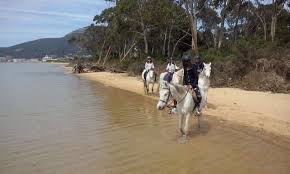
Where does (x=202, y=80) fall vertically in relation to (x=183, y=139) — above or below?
above

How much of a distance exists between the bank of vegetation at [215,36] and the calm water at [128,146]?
7.74 metres

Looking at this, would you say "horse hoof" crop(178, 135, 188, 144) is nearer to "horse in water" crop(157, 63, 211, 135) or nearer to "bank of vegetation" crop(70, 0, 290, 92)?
"horse in water" crop(157, 63, 211, 135)

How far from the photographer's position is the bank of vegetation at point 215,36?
805 inches

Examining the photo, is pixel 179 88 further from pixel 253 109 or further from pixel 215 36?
pixel 215 36

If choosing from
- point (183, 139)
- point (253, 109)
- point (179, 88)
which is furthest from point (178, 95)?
point (253, 109)

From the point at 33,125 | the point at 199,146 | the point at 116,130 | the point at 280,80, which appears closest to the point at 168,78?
the point at 199,146

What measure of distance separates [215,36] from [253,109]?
108ft

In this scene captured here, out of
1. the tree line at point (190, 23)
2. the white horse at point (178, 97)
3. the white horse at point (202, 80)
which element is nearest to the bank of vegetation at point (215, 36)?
the tree line at point (190, 23)

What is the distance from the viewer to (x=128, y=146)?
10.1 m

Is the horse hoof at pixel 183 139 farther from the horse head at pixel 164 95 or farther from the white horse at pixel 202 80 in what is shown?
the horse head at pixel 164 95

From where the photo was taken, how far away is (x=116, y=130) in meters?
12.1

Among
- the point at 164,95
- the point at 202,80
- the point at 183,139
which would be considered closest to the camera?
the point at 164,95

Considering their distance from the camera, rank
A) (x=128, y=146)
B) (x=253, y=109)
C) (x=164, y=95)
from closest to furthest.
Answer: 1. (x=164, y=95)
2. (x=128, y=146)
3. (x=253, y=109)

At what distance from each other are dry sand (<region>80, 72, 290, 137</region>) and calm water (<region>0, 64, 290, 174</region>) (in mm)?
662
